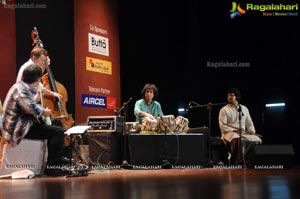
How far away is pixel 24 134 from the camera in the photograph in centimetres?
493

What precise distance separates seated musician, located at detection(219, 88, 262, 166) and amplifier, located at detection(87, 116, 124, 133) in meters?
1.63

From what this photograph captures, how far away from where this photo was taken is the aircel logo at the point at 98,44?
27.5ft

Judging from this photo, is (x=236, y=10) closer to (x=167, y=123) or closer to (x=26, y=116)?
(x=167, y=123)

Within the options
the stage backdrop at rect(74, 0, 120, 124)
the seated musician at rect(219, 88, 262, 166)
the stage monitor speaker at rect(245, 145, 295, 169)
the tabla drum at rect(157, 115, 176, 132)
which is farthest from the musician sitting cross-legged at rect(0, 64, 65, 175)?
the seated musician at rect(219, 88, 262, 166)

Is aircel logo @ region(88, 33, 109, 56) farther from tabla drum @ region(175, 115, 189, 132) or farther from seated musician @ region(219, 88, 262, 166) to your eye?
seated musician @ region(219, 88, 262, 166)

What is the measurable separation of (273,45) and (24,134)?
6.04m

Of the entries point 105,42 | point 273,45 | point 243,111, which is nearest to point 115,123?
point 243,111

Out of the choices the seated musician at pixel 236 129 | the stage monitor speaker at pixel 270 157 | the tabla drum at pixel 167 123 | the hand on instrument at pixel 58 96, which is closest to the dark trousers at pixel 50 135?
the hand on instrument at pixel 58 96

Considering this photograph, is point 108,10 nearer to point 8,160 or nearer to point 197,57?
point 197,57

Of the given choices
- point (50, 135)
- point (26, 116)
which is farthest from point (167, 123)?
point (26, 116)

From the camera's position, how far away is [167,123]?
22.0 feet

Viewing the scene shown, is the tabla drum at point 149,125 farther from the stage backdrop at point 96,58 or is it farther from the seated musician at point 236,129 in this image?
the stage backdrop at point 96,58

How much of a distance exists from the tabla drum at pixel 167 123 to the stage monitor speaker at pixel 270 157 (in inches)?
45.4

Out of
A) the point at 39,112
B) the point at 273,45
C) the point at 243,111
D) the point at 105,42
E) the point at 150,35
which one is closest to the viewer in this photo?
the point at 39,112
